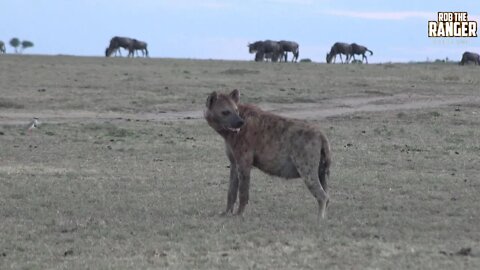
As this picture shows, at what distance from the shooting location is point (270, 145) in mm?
9102

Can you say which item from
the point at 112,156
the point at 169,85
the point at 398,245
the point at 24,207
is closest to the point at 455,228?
the point at 398,245

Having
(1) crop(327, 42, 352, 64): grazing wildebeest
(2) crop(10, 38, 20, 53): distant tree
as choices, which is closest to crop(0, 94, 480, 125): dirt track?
(1) crop(327, 42, 352, 64): grazing wildebeest

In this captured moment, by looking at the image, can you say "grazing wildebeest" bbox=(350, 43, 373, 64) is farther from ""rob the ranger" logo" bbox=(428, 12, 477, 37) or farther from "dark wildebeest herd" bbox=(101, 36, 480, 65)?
""rob the ranger" logo" bbox=(428, 12, 477, 37)

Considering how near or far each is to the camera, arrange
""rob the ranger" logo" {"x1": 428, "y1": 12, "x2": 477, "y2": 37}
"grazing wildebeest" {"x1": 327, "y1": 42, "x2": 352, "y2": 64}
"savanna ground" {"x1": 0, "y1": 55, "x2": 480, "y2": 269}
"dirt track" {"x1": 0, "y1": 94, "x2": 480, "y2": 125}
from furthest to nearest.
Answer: "grazing wildebeest" {"x1": 327, "y1": 42, "x2": 352, "y2": 64} < ""rob the ranger" logo" {"x1": 428, "y1": 12, "x2": 477, "y2": 37} < "dirt track" {"x1": 0, "y1": 94, "x2": 480, "y2": 125} < "savanna ground" {"x1": 0, "y1": 55, "x2": 480, "y2": 269}

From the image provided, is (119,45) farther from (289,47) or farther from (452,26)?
(452,26)

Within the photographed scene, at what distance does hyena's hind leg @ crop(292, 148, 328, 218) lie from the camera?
29.3ft

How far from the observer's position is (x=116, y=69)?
35844mm

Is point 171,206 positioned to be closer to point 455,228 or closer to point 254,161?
point 254,161

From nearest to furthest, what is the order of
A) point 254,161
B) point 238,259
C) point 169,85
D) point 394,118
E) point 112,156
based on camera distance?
point 238,259, point 254,161, point 112,156, point 394,118, point 169,85

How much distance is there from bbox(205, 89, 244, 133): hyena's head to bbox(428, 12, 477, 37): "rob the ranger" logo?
86.5 ft

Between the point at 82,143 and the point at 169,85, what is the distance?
12.6 meters

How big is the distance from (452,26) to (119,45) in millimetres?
26864

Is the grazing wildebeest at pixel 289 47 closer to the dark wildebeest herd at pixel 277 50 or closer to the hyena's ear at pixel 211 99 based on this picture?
the dark wildebeest herd at pixel 277 50

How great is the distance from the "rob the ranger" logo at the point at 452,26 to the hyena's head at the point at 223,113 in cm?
2637
